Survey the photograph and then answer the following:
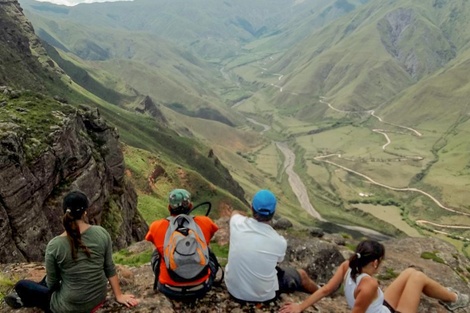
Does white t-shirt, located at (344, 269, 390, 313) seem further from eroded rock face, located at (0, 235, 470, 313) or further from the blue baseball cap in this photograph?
the blue baseball cap

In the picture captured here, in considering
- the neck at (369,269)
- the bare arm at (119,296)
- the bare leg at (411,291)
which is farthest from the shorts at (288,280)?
the bare arm at (119,296)

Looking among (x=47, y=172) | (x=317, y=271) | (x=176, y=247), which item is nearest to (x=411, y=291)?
(x=176, y=247)

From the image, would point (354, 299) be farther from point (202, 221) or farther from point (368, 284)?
point (202, 221)

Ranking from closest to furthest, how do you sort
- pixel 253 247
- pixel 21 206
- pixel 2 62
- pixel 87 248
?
pixel 87 248 → pixel 253 247 → pixel 21 206 → pixel 2 62

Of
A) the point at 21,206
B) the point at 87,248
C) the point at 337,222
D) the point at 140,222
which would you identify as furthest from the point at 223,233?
the point at 337,222

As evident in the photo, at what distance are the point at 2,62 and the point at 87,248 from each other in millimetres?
89922

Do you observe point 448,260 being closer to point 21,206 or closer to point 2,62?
point 21,206

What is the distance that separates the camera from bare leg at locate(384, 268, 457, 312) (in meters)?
14.3

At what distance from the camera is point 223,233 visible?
28984 mm

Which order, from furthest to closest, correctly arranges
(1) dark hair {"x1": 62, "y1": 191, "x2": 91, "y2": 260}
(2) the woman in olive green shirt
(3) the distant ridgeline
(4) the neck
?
(3) the distant ridgeline < (4) the neck < (2) the woman in olive green shirt < (1) dark hair {"x1": 62, "y1": 191, "x2": 91, "y2": 260}

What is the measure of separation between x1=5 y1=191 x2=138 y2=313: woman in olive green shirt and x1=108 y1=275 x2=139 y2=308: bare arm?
40 mm

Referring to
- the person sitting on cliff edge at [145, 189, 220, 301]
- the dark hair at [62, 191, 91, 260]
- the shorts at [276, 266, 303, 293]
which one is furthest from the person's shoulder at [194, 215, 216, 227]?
the dark hair at [62, 191, 91, 260]

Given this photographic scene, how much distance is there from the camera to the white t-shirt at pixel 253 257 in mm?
13352

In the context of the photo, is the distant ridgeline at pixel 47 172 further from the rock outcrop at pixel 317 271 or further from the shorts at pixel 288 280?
the shorts at pixel 288 280
